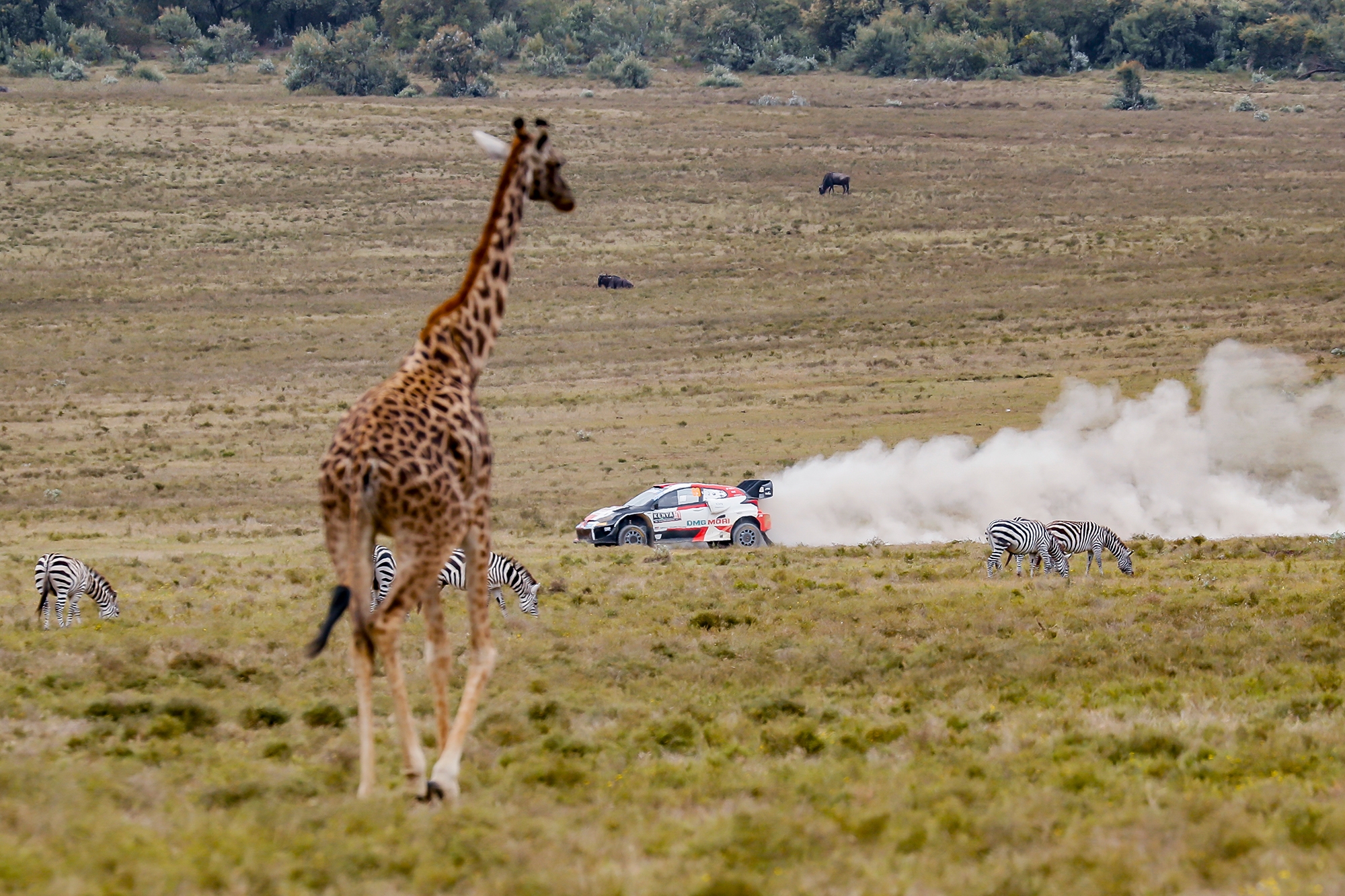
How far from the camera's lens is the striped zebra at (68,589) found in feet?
65.1

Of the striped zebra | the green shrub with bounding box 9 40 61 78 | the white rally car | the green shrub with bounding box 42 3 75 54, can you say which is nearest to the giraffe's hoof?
the striped zebra

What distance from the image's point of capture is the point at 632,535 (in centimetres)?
3266

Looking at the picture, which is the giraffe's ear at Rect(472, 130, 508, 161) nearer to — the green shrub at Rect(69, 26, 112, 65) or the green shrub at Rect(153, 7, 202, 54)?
the green shrub at Rect(69, 26, 112, 65)

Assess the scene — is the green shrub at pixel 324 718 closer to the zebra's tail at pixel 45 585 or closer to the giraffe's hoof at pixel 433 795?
the giraffe's hoof at pixel 433 795

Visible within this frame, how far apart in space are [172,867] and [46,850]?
771 millimetres

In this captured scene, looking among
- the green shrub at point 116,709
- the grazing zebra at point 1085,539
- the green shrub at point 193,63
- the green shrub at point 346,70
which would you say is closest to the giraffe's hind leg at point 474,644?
the green shrub at point 116,709

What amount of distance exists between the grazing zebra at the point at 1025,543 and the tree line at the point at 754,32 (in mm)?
108617

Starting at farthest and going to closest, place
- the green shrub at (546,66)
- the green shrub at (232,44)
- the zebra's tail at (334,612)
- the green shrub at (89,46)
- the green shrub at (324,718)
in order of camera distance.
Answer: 1. the green shrub at (232,44)
2. the green shrub at (546,66)
3. the green shrub at (89,46)
4. the green shrub at (324,718)
5. the zebra's tail at (334,612)

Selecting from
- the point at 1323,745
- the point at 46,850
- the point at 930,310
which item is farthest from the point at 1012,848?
the point at 930,310

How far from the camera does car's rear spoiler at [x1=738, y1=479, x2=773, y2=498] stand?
3444cm

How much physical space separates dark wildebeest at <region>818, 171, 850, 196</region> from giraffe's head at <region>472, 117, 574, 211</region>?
283ft

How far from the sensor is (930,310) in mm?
68625

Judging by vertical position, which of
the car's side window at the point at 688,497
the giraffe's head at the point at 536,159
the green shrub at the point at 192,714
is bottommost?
the car's side window at the point at 688,497

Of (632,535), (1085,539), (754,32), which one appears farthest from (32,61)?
(1085,539)
